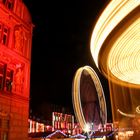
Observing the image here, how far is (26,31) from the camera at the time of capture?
21375mm

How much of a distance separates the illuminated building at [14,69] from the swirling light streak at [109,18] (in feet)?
31.6

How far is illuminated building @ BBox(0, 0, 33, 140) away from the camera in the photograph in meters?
17.6

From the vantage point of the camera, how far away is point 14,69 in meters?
19.3

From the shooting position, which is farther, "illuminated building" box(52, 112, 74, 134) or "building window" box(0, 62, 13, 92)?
"illuminated building" box(52, 112, 74, 134)

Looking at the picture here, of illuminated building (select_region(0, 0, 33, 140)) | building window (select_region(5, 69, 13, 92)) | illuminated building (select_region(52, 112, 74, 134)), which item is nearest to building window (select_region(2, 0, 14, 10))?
illuminated building (select_region(0, 0, 33, 140))

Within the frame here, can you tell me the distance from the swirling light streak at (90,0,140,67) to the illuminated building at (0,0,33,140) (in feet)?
31.6

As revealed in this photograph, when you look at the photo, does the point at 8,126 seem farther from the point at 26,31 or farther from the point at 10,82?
the point at 26,31

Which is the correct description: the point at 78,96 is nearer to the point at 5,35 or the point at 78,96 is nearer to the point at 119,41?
the point at 5,35

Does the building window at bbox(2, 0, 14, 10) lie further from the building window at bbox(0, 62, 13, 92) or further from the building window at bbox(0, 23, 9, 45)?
the building window at bbox(0, 62, 13, 92)

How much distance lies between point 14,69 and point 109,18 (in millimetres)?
12069

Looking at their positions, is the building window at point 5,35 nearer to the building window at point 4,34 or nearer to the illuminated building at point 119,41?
the building window at point 4,34

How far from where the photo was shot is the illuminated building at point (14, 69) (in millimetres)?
17562

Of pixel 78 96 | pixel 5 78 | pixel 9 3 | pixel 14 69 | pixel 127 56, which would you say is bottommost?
pixel 127 56

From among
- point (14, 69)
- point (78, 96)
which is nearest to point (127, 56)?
point (14, 69)
